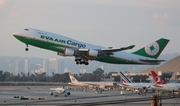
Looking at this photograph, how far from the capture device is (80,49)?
171 ft

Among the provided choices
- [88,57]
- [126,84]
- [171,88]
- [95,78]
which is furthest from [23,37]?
[95,78]

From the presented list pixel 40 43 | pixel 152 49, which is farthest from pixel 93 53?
pixel 152 49

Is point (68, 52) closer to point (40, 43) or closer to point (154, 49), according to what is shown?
point (40, 43)

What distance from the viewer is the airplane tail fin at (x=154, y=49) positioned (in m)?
58.6

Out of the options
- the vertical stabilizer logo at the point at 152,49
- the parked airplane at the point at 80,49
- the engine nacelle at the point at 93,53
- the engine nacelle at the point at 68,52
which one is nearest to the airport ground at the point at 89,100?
the parked airplane at the point at 80,49

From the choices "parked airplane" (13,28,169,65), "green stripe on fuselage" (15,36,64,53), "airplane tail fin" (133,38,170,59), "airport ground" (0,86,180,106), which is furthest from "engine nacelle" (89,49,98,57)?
"airplane tail fin" (133,38,170,59)

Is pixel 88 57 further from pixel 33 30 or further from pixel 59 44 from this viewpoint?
pixel 33 30

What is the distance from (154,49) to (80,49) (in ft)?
44.7

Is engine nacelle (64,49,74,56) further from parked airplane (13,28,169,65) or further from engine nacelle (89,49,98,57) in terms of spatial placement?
engine nacelle (89,49,98,57)

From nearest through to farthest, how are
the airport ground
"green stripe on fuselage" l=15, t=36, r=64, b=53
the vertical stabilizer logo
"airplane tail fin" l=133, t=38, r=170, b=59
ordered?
the airport ground, "green stripe on fuselage" l=15, t=36, r=64, b=53, "airplane tail fin" l=133, t=38, r=170, b=59, the vertical stabilizer logo

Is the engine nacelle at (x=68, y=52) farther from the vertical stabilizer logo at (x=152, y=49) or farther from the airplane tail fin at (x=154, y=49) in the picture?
the vertical stabilizer logo at (x=152, y=49)

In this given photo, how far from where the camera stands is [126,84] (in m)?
89.7

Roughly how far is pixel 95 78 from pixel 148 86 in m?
105

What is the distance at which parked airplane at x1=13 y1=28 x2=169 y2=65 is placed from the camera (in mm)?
50344
